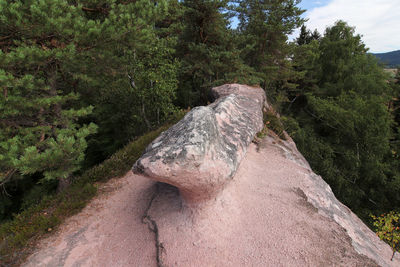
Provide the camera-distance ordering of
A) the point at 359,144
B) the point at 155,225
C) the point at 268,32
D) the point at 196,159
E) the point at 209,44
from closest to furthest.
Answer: the point at 196,159, the point at 155,225, the point at 209,44, the point at 268,32, the point at 359,144

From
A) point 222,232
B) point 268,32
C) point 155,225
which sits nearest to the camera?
point 222,232

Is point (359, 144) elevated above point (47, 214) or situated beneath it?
situated beneath

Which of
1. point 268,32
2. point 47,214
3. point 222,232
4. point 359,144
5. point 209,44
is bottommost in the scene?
point 359,144

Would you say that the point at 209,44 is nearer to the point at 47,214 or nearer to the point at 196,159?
the point at 196,159

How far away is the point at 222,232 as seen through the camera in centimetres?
338

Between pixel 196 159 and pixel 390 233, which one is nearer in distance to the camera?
pixel 196 159

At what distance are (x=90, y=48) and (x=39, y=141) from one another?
297 cm

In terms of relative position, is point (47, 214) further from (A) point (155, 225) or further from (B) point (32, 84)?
(B) point (32, 84)

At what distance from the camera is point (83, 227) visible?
13.5ft

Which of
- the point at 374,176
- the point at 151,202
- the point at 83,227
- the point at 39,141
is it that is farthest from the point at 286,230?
the point at 374,176

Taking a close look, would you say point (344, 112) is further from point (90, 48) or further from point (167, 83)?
point (90, 48)

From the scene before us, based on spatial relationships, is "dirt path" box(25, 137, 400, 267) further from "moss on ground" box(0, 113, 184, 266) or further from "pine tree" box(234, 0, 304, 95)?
"pine tree" box(234, 0, 304, 95)

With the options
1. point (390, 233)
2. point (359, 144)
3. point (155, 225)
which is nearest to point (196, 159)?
point (155, 225)

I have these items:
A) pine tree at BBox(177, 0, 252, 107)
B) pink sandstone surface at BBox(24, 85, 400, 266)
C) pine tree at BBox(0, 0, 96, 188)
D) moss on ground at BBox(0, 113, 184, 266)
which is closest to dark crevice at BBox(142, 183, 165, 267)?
pink sandstone surface at BBox(24, 85, 400, 266)
